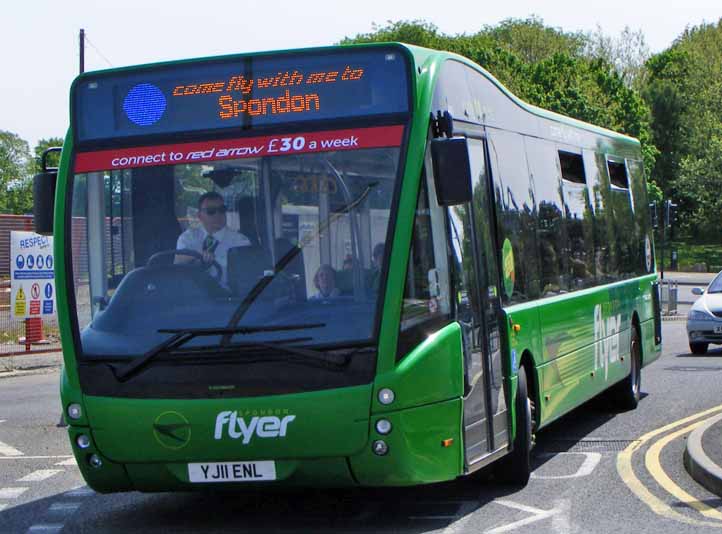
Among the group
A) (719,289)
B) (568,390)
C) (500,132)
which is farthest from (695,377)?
(500,132)

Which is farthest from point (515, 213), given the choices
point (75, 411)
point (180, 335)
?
point (75, 411)

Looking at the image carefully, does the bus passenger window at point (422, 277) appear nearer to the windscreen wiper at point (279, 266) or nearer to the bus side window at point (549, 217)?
the windscreen wiper at point (279, 266)

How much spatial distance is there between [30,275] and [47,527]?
17921 mm

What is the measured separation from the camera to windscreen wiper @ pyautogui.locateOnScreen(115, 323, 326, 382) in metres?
7.88

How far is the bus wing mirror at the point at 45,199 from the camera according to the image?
8.84 m

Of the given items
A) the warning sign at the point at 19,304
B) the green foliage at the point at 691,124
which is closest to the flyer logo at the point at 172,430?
the warning sign at the point at 19,304

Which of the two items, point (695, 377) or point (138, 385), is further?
point (695, 377)

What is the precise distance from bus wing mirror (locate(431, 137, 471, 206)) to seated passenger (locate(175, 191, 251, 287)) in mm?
1225

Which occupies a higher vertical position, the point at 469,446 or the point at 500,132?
the point at 500,132

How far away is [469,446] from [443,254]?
4.03 feet

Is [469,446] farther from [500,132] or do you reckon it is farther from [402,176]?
[500,132]

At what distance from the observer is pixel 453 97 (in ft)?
29.2

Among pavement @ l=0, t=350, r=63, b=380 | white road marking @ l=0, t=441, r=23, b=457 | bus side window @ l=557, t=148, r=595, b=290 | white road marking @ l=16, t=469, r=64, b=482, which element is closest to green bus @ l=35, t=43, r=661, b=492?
white road marking @ l=16, t=469, r=64, b=482

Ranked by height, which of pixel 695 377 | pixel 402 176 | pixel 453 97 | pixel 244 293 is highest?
pixel 453 97
